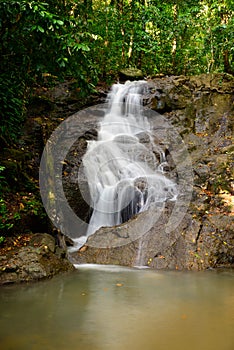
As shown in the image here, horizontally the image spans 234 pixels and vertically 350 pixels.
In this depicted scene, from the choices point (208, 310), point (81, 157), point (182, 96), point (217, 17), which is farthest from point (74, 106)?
point (208, 310)

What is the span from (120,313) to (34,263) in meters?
1.67

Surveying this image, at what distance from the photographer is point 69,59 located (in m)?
4.66

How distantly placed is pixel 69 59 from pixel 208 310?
400cm

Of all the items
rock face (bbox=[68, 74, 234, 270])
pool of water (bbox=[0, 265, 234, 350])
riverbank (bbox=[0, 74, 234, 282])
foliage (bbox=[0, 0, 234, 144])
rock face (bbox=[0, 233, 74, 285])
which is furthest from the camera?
rock face (bbox=[68, 74, 234, 270])

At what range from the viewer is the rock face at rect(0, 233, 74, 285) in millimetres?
4031

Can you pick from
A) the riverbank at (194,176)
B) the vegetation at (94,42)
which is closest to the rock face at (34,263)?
the riverbank at (194,176)

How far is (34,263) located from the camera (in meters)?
4.26

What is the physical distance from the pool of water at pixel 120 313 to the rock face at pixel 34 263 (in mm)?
184

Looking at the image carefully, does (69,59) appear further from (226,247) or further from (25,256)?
(226,247)

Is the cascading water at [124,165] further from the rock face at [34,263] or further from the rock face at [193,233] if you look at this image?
the rock face at [34,263]

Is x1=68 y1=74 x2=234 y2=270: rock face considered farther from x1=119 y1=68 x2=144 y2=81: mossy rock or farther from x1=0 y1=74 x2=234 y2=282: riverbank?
x1=119 y1=68 x2=144 y2=81: mossy rock

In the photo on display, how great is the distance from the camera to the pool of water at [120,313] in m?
2.49

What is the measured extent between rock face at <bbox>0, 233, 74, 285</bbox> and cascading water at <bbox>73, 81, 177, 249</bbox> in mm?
1666

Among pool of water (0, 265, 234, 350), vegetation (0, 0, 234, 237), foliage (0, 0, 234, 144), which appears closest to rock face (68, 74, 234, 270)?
pool of water (0, 265, 234, 350)
